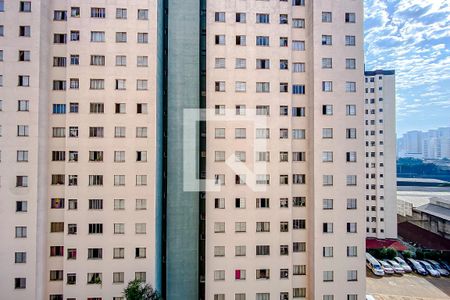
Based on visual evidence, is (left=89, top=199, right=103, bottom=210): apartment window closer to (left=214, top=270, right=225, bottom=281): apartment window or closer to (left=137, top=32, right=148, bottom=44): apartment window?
(left=214, top=270, right=225, bottom=281): apartment window

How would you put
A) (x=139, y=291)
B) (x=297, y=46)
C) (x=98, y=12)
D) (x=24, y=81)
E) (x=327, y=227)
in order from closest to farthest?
1. (x=139, y=291)
2. (x=24, y=81)
3. (x=98, y=12)
4. (x=327, y=227)
5. (x=297, y=46)

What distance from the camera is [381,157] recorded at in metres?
51.8

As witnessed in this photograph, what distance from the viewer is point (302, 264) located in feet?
71.0

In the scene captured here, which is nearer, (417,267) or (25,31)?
(25,31)

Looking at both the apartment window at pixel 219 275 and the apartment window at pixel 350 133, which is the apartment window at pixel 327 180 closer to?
the apartment window at pixel 350 133

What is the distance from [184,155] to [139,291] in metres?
11.4

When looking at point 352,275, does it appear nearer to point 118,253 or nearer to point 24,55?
point 118,253

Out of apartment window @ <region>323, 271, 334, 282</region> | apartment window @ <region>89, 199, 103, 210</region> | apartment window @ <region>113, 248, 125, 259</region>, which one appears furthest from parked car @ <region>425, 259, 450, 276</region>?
apartment window @ <region>89, 199, 103, 210</region>

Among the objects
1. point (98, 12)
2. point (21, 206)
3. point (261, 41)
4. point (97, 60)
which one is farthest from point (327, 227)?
point (98, 12)

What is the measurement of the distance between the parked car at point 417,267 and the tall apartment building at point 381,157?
27.6 feet

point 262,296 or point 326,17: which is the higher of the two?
point 326,17

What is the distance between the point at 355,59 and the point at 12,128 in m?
30.0

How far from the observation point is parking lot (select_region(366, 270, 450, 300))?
33.6 meters

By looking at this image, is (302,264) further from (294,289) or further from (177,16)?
(177,16)
